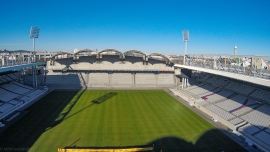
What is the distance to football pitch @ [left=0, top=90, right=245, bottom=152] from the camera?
14164mm

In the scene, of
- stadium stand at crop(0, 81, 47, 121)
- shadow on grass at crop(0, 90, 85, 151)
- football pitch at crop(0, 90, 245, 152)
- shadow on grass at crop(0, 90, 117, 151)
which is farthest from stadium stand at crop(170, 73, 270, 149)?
stadium stand at crop(0, 81, 47, 121)

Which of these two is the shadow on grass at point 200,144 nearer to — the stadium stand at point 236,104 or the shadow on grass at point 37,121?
the stadium stand at point 236,104

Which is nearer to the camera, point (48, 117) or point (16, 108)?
point (48, 117)

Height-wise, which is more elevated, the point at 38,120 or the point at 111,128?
the point at 38,120

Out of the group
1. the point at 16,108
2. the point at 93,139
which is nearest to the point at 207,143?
the point at 93,139

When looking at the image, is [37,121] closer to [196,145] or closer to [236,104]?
[196,145]

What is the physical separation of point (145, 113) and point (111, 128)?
553 centimetres

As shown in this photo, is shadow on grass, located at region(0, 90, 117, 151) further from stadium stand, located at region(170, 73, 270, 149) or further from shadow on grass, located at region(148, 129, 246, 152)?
stadium stand, located at region(170, 73, 270, 149)

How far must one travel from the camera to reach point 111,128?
17031 millimetres

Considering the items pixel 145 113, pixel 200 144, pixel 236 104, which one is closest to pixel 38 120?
pixel 145 113

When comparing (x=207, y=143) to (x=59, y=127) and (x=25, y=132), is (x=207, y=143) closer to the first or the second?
(x=59, y=127)

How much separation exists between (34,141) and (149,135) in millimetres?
9143

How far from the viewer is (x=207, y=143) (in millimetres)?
14641

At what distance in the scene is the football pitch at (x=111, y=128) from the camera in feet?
46.5
